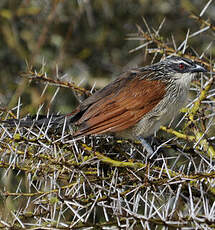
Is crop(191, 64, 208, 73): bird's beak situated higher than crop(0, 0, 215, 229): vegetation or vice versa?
crop(191, 64, 208, 73): bird's beak

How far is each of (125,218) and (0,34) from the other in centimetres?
521

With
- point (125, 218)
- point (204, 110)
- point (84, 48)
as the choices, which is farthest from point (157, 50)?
point (84, 48)

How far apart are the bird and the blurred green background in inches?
98.9

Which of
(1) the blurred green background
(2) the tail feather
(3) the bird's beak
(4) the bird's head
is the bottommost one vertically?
(1) the blurred green background

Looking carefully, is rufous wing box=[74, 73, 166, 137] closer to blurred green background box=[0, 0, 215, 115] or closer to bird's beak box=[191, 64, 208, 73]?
bird's beak box=[191, 64, 208, 73]

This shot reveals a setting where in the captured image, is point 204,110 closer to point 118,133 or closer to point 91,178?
point 118,133

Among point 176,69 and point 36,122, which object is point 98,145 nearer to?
point 36,122

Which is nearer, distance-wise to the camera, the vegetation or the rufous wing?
the vegetation

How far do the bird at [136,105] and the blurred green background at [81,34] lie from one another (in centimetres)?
251

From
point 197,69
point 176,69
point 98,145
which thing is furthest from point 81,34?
point 98,145

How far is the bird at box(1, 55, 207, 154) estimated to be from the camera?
120 inches

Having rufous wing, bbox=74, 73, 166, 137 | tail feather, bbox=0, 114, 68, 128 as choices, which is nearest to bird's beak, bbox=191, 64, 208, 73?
rufous wing, bbox=74, 73, 166, 137

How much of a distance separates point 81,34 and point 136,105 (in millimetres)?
3986

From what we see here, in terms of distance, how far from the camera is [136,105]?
313cm
